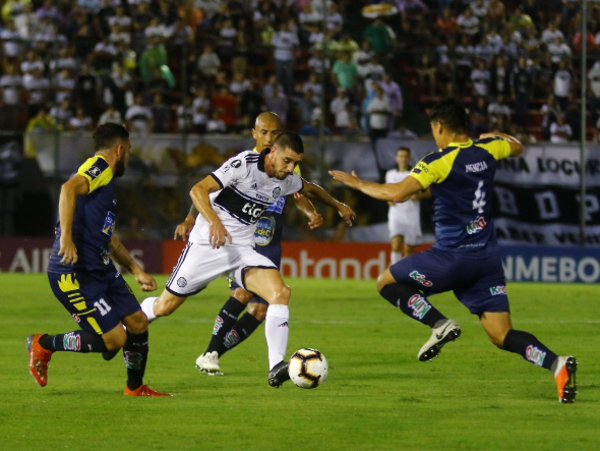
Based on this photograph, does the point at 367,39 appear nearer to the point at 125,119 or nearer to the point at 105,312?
the point at 125,119

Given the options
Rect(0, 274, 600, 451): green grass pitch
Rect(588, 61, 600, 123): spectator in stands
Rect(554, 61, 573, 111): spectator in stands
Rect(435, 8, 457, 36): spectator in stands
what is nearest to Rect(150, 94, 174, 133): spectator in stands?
Rect(435, 8, 457, 36): spectator in stands

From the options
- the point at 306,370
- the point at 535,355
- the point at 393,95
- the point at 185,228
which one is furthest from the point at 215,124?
the point at 535,355

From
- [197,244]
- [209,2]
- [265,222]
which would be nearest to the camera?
[197,244]

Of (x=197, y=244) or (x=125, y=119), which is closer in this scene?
(x=197, y=244)

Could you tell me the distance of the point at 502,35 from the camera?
72.5 feet

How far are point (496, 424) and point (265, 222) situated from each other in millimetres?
3159

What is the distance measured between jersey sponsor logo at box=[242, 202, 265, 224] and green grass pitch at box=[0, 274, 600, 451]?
1.24 m

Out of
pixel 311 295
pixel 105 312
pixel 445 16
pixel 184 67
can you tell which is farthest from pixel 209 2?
pixel 105 312

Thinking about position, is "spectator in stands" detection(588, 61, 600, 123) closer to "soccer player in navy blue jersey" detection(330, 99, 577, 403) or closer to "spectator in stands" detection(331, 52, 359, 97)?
"spectator in stands" detection(331, 52, 359, 97)

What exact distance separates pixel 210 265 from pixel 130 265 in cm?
70

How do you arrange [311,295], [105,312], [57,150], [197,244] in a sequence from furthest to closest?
[57,150]
[311,295]
[197,244]
[105,312]

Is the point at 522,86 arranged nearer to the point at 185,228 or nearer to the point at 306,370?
the point at 185,228

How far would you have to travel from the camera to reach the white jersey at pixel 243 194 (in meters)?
8.56

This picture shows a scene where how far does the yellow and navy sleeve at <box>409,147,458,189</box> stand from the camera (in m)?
7.89
